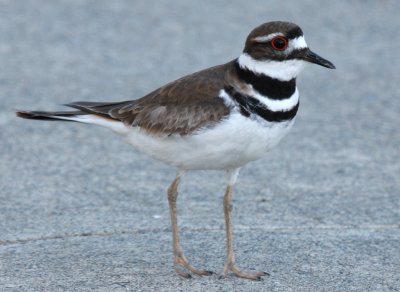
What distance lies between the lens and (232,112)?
5145 mm

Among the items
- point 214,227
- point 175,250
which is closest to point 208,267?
point 175,250

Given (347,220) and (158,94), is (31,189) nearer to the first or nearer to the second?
(158,94)

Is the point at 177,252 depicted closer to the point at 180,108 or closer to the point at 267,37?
the point at 180,108

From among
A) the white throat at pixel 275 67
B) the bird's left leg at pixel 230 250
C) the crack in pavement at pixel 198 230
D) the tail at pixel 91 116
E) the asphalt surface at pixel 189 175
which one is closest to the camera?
the white throat at pixel 275 67

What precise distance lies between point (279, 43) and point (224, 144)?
0.65 meters

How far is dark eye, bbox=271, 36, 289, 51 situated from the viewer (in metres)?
5.23

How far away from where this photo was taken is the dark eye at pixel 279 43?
523cm

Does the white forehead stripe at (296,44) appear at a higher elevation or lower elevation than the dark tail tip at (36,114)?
higher

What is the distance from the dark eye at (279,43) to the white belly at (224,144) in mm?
423

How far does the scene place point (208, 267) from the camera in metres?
5.58

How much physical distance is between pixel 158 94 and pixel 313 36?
16.5 ft

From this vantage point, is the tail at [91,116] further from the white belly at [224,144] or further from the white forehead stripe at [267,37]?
the white forehead stripe at [267,37]

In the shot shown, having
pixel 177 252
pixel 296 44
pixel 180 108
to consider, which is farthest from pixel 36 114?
pixel 296 44

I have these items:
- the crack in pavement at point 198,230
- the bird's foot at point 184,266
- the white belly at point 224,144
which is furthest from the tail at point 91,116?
the bird's foot at point 184,266
